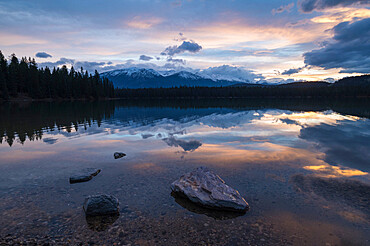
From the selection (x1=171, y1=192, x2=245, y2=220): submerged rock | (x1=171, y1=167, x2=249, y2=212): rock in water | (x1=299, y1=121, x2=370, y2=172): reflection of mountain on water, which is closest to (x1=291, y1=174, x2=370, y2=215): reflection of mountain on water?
(x1=299, y1=121, x2=370, y2=172): reflection of mountain on water

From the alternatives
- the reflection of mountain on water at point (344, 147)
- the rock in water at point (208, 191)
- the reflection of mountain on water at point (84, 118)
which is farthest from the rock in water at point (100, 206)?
the reflection of mountain on water at point (84, 118)

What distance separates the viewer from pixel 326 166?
Answer: 15930 mm

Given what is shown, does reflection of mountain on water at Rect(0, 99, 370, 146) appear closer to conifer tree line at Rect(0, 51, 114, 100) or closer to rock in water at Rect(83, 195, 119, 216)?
rock in water at Rect(83, 195, 119, 216)

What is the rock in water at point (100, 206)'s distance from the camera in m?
9.50

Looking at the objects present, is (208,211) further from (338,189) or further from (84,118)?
(84,118)

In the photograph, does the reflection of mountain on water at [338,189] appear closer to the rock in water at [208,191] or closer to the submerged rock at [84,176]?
the rock in water at [208,191]

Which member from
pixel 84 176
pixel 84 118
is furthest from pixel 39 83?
pixel 84 176

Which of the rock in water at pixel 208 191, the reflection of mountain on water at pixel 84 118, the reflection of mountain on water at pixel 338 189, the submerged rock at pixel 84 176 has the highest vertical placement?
the rock in water at pixel 208 191

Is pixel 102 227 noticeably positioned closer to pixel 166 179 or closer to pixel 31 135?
pixel 166 179

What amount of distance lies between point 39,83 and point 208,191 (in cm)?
15504

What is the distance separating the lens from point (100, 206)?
9.63 m

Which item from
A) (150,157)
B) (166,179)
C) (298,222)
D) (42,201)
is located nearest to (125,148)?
(150,157)

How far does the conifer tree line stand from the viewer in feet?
382

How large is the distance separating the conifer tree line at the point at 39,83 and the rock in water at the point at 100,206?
429 ft
